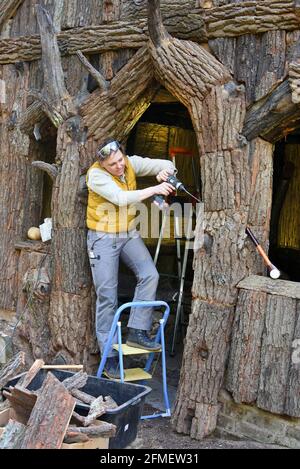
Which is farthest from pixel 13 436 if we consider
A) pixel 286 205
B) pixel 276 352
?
pixel 286 205

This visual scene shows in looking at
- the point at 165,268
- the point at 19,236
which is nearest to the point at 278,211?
the point at 165,268

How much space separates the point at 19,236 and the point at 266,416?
3572 millimetres

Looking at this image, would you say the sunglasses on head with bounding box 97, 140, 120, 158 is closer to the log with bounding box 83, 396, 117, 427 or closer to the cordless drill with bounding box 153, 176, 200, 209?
the cordless drill with bounding box 153, 176, 200, 209

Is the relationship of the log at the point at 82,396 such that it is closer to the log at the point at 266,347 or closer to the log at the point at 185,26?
the log at the point at 266,347

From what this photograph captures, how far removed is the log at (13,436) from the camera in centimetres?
442

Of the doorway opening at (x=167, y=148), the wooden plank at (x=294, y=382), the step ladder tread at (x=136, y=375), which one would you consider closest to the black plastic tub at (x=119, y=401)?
the step ladder tread at (x=136, y=375)

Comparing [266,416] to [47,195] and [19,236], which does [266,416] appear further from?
[47,195]

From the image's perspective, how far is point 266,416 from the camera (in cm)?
524

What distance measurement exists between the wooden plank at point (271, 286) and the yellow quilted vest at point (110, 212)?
1292mm

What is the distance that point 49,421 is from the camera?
4395mm

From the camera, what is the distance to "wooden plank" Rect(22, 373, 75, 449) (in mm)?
4316

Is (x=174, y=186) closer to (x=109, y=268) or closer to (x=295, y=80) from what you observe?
(x=109, y=268)

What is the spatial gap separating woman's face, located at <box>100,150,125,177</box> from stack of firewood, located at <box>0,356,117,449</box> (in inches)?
80.5

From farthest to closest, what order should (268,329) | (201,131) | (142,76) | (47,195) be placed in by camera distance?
(47,195) → (142,76) → (201,131) → (268,329)
